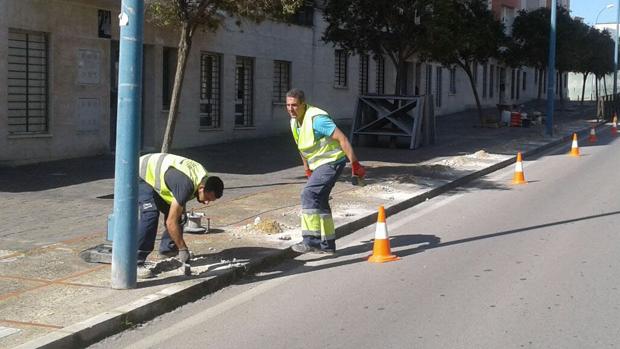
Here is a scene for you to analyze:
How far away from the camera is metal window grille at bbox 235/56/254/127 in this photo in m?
23.3

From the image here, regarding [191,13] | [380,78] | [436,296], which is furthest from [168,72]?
[380,78]

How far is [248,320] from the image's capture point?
6312 mm

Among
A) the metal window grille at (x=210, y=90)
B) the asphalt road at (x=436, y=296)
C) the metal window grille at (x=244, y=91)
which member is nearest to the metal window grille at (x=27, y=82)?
the metal window grille at (x=210, y=90)

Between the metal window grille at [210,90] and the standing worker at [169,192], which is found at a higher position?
the metal window grille at [210,90]

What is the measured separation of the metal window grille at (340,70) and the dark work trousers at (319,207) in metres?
21.1

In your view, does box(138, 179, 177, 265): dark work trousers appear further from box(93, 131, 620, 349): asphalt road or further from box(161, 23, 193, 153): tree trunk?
box(161, 23, 193, 153): tree trunk

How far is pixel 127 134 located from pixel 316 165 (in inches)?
103

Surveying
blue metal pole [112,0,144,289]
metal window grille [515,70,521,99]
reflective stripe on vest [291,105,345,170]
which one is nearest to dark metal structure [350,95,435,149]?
reflective stripe on vest [291,105,345,170]

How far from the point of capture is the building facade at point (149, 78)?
15469 millimetres

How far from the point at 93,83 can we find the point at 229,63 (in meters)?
5.80

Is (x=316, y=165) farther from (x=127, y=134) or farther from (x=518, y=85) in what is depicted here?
(x=518, y=85)

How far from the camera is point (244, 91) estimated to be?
23578 mm

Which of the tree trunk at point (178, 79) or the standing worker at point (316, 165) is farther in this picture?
Answer: the tree trunk at point (178, 79)

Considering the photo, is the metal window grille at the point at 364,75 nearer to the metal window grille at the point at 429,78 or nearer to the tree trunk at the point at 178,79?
the metal window grille at the point at 429,78
